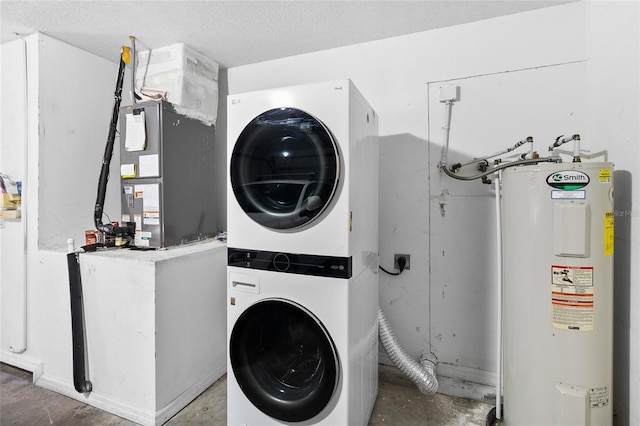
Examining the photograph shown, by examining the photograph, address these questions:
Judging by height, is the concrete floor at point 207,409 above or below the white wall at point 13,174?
below

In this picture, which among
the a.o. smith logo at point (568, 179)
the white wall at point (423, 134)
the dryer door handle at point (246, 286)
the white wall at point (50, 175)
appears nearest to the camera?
the a.o. smith logo at point (568, 179)

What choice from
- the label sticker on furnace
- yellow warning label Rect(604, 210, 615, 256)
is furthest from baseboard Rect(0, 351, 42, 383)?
yellow warning label Rect(604, 210, 615, 256)

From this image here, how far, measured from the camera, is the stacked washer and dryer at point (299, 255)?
129 cm

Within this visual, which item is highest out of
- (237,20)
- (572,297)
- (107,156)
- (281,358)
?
(237,20)

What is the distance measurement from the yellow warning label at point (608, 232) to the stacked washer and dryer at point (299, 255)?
1.01 meters

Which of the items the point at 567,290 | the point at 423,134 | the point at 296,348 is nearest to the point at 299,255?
the point at 296,348

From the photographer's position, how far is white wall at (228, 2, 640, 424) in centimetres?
174

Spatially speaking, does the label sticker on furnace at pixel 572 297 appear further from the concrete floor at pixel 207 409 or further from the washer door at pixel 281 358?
the washer door at pixel 281 358

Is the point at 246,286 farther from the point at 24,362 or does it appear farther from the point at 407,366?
the point at 24,362

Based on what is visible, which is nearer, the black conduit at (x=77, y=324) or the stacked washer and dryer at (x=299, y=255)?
the stacked washer and dryer at (x=299, y=255)

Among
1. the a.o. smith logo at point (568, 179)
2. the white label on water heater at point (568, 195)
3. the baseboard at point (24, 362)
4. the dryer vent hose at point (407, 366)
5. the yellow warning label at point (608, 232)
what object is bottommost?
the baseboard at point (24, 362)

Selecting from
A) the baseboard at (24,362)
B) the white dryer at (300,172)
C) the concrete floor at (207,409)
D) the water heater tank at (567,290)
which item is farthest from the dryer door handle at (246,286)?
the baseboard at (24,362)

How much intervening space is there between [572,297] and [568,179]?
0.50 m

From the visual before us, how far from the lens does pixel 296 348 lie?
1.48 meters
